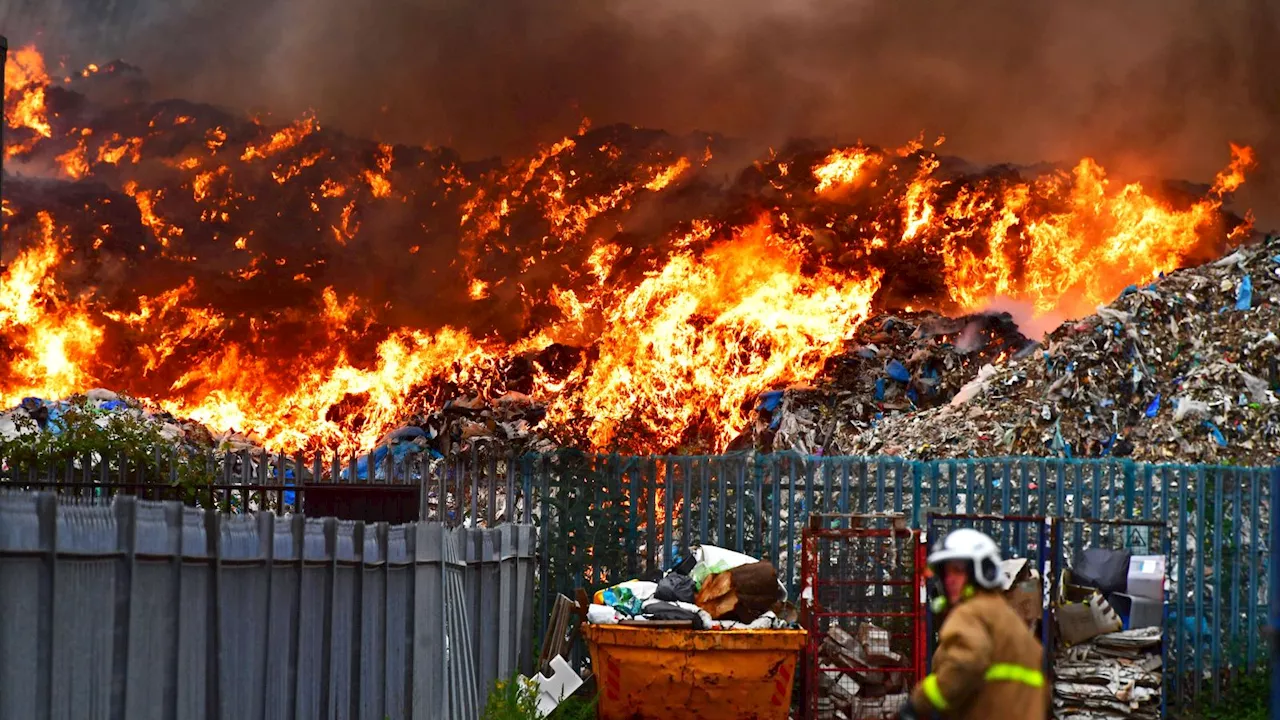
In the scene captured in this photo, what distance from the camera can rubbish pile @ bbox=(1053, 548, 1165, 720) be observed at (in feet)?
39.9

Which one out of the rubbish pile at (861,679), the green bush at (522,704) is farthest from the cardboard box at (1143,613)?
the green bush at (522,704)

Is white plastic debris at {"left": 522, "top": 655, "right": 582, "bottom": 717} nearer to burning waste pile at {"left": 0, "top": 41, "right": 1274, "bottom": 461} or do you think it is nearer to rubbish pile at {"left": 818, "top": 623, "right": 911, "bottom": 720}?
rubbish pile at {"left": 818, "top": 623, "right": 911, "bottom": 720}

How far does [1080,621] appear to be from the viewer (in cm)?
1223

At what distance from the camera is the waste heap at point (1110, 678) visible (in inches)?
479

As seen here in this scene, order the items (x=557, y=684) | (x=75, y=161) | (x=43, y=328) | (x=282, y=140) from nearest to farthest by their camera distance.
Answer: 1. (x=557, y=684)
2. (x=282, y=140)
3. (x=43, y=328)
4. (x=75, y=161)

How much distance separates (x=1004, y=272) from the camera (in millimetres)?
26625

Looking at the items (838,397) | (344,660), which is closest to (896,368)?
(838,397)

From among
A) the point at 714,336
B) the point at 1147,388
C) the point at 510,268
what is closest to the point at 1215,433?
the point at 1147,388

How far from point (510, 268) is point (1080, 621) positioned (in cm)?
1652

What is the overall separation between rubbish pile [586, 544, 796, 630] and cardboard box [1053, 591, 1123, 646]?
2.13 metres

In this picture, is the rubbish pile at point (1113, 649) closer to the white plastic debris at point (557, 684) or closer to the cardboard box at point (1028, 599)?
the cardboard box at point (1028, 599)

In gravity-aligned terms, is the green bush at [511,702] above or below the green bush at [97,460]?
below

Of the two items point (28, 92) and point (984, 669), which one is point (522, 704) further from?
point (28, 92)

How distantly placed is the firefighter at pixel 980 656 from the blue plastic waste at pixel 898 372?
18.1 meters
